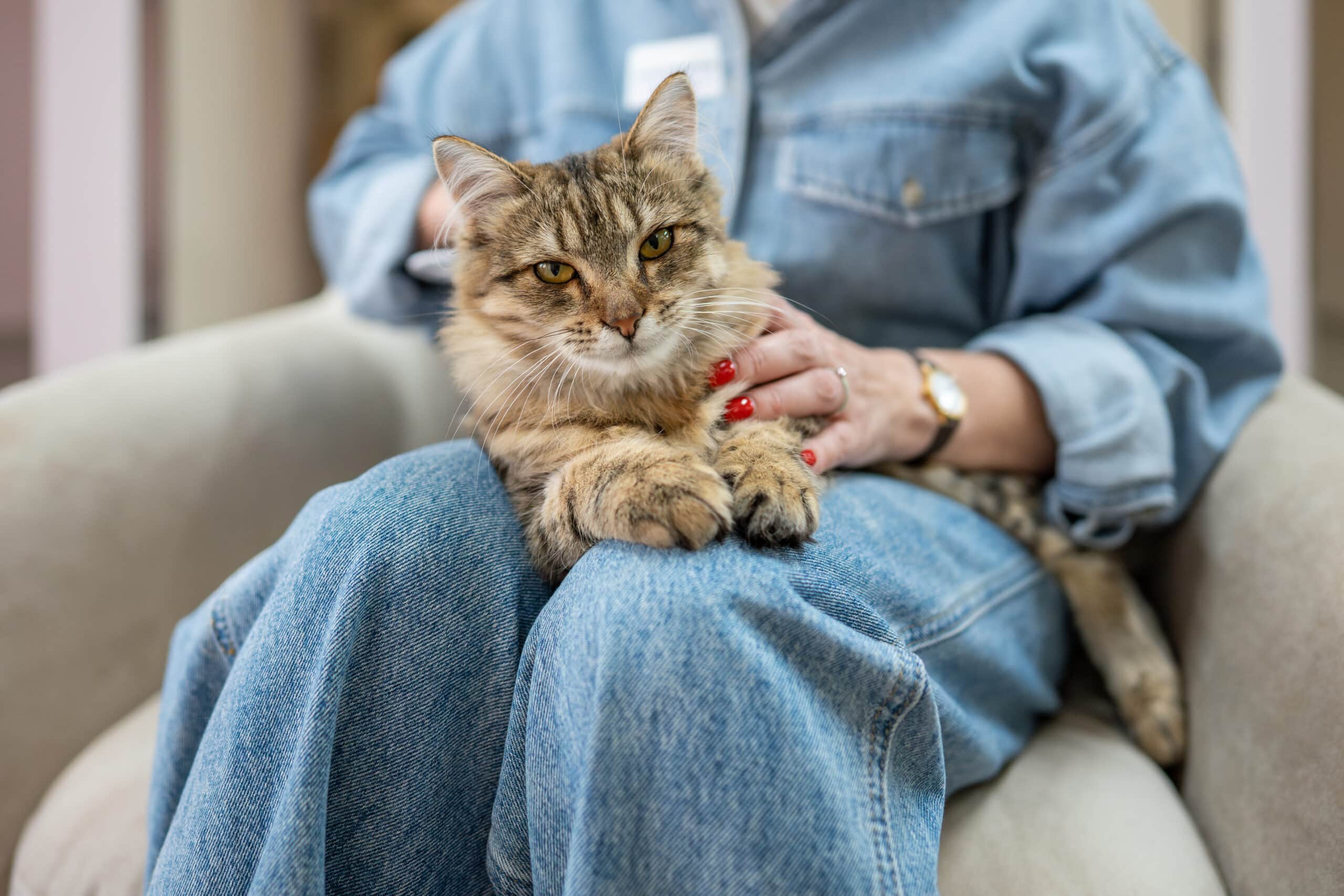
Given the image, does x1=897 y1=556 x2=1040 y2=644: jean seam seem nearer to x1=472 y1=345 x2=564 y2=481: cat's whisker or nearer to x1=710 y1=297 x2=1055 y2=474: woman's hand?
x1=710 y1=297 x2=1055 y2=474: woman's hand

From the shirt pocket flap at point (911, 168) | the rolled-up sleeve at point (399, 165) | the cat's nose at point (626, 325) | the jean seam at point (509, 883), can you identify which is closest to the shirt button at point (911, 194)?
the shirt pocket flap at point (911, 168)

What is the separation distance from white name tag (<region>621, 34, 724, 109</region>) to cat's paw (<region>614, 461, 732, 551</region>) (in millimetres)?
606

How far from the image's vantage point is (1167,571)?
111cm

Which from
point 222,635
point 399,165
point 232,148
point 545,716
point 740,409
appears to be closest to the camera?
point 545,716

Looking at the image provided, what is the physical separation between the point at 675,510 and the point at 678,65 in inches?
27.1

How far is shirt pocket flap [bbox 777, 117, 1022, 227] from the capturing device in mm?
1082

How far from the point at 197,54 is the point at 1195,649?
250 centimetres

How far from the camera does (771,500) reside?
0.69m

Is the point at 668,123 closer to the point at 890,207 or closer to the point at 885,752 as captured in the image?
the point at 890,207

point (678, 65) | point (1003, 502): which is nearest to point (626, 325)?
point (678, 65)

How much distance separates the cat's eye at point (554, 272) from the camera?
2.72 feet

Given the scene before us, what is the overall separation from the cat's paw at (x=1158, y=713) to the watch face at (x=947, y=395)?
386 mm

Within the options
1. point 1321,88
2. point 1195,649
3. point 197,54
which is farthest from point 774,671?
point 197,54

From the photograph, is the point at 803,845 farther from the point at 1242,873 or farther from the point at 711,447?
the point at 1242,873
